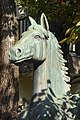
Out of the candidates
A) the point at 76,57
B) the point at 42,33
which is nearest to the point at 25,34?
the point at 42,33

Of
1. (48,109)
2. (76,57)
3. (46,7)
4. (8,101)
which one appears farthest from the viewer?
(76,57)

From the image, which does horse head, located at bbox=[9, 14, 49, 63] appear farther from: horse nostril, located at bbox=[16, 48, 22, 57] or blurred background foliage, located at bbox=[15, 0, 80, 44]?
blurred background foliage, located at bbox=[15, 0, 80, 44]

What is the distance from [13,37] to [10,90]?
3.21ft

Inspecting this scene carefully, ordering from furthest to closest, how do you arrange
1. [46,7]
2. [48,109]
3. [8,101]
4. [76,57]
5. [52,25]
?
1. [76,57]
2. [52,25]
3. [46,7]
4. [8,101]
5. [48,109]

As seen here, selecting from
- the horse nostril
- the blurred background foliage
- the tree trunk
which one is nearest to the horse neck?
the horse nostril

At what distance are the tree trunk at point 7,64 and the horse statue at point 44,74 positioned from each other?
288 centimetres

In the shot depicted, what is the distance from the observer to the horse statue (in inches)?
159

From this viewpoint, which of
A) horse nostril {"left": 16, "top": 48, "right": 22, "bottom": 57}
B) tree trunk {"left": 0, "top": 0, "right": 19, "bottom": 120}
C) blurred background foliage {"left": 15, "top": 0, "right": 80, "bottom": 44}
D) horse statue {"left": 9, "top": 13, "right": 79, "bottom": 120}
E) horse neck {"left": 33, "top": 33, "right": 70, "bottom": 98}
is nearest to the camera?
horse nostril {"left": 16, "top": 48, "right": 22, "bottom": 57}

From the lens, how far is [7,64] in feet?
24.0

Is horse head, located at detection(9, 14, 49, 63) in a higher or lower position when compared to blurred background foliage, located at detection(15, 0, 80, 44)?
lower

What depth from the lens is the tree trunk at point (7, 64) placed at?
7.14 metres

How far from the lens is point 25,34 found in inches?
162

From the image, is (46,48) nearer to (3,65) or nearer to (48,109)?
(48,109)

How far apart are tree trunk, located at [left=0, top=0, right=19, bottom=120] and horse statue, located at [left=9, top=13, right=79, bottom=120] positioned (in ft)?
9.44
